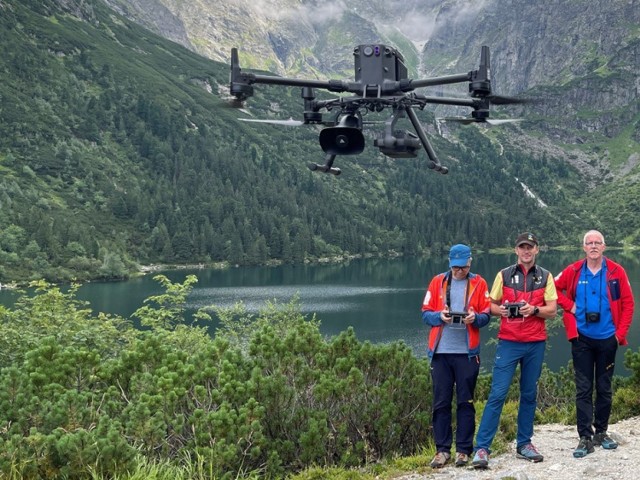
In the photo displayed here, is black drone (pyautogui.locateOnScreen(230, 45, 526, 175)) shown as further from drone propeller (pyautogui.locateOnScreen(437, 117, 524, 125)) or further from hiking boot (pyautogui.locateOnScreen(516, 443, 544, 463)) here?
hiking boot (pyautogui.locateOnScreen(516, 443, 544, 463))

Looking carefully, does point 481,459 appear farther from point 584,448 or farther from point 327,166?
point 327,166

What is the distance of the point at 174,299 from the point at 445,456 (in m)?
25.0

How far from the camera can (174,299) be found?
3106 centimetres

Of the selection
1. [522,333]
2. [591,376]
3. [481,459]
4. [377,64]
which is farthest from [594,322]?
[377,64]

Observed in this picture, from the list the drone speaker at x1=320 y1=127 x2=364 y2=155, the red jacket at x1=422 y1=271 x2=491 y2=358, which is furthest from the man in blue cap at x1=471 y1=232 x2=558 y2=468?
the drone speaker at x1=320 y1=127 x2=364 y2=155

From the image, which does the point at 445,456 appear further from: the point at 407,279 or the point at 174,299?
the point at 407,279

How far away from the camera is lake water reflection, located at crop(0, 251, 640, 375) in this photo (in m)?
51.3

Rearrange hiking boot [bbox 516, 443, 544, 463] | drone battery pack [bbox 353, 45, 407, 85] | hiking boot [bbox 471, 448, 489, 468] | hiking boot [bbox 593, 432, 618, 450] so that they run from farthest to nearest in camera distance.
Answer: hiking boot [bbox 593, 432, 618, 450], hiking boot [bbox 516, 443, 544, 463], hiking boot [bbox 471, 448, 489, 468], drone battery pack [bbox 353, 45, 407, 85]

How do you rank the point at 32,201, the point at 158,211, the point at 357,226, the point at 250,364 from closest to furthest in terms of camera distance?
the point at 250,364, the point at 32,201, the point at 158,211, the point at 357,226

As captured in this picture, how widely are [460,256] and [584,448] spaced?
2318 mm

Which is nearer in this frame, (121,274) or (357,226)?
(121,274)

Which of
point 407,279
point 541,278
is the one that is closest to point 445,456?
point 541,278

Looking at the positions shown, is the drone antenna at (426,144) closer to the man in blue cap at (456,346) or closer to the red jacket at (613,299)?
the man in blue cap at (456,346)

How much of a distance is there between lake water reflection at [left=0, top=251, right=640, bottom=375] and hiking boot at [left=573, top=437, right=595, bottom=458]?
89.7 feet
